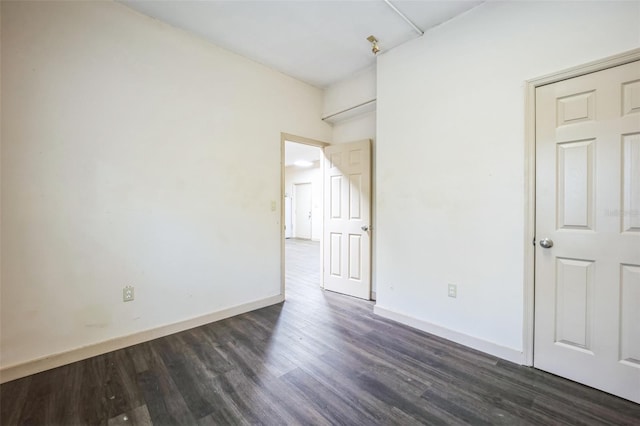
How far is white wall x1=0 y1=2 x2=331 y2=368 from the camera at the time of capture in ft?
6.14

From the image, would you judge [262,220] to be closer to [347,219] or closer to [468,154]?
[347,219]

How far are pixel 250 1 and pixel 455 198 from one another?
2.39m

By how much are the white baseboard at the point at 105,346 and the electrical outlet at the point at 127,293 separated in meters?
0.31

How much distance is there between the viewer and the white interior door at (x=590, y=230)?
1.63m

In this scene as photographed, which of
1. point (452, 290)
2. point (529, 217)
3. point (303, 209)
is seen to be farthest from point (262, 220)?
point (303, 209)

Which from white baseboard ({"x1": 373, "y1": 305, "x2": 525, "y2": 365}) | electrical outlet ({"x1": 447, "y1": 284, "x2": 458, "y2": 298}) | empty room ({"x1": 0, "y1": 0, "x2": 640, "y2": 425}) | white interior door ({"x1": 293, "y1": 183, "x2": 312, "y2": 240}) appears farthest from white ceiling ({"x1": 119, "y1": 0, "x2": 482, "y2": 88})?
white interior door ({"x1": 293, "y1": 183, "x2": 312, "y2": 240})

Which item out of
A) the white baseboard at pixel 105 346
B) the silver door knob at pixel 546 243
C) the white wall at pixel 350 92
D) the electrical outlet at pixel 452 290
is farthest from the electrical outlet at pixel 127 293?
the silver door knob at pixel 546 243

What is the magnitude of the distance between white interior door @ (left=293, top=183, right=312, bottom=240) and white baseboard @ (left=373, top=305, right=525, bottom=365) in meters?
6.97

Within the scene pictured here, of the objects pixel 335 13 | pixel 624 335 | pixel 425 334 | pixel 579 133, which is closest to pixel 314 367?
pixel 425 334

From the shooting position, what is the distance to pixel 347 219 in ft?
11.8

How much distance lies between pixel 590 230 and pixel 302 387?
7.08 ft

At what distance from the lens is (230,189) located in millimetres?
2920

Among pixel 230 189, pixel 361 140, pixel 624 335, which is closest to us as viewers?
pixel 624 335

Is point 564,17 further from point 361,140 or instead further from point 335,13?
point 361,140
